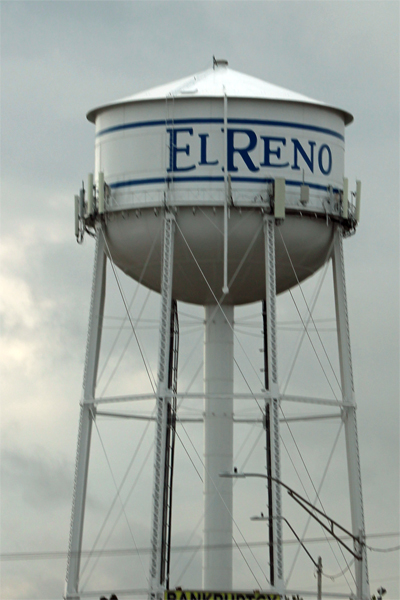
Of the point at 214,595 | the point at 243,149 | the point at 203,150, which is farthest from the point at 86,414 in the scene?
the point at 243,149

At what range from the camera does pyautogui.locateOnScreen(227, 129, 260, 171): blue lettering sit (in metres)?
31.3

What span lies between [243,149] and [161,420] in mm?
5651

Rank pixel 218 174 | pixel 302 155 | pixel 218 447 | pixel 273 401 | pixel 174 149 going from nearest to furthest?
pixel 273 401, pixel 218 174, pixel 174 149, pixel 302 155, pixel 218 447

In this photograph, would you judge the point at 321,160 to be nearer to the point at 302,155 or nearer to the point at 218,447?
the point at 302,155

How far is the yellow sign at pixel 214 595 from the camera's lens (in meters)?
30.2

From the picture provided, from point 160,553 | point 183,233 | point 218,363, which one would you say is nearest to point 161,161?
point 183,233

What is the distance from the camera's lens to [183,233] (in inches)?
1234

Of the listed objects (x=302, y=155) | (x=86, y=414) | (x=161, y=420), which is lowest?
(x=161, y=420)

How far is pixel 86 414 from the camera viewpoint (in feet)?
107

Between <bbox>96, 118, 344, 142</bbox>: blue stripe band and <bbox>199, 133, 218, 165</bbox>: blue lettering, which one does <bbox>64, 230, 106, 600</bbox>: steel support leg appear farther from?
<bbox>199, 133, 218, 165</bbox>: blue lettering

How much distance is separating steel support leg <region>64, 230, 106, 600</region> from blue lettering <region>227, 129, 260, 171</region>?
3.32 meters

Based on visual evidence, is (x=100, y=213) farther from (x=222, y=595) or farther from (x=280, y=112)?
(x=222, y=595)

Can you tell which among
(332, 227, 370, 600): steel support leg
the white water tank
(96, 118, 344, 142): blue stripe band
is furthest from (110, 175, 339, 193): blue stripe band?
(332, 227, 370, 600): steel support leg

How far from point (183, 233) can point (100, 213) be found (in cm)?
201
